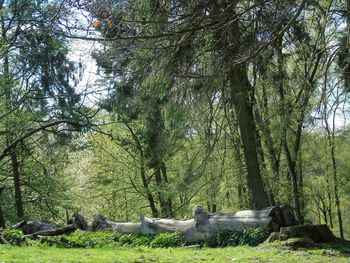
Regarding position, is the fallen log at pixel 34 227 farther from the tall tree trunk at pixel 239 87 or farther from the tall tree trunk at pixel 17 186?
the tall tree trunk at pixel 17 186

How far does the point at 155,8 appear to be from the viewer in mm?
5684

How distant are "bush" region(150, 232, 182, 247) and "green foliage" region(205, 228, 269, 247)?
2.46 ft

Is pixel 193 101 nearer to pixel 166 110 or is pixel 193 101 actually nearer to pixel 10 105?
pixel 166 110

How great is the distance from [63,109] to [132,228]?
4.76 metres

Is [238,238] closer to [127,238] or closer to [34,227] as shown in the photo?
[127,238]

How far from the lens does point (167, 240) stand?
10.3m

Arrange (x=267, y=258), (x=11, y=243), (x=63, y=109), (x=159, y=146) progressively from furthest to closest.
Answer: (x=63, y=109) → (x=11, y=243) → (x=159, y=146) → (x=267, y=258)

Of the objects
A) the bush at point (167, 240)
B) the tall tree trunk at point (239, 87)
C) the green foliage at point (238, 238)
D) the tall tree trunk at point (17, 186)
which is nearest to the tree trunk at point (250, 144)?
the tall tree trunk at point (239, 87)

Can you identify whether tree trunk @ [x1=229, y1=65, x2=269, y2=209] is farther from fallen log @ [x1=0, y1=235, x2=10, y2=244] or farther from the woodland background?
fallen log @ [x1=0, y1=235, x2=10, y2=244]

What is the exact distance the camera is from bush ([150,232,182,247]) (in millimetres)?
10242

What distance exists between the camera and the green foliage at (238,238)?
9.05 meters

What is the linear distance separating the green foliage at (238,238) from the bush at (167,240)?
749mm

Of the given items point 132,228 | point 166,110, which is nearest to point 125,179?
point 132,228

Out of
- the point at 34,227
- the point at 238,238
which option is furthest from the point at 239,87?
the point at 34,227
